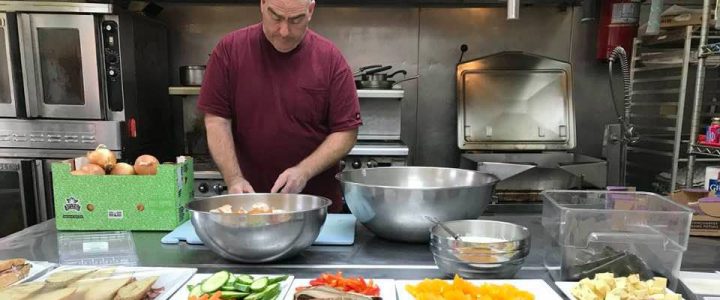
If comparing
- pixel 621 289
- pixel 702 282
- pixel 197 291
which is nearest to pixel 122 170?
pixel 197 291

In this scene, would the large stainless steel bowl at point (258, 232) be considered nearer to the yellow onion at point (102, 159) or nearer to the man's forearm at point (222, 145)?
the yellow onion at point (102, 159)

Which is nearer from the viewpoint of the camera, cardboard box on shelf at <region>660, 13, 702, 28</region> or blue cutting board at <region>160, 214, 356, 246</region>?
blue cutting board at <region>160, 214, 356, 246</region>

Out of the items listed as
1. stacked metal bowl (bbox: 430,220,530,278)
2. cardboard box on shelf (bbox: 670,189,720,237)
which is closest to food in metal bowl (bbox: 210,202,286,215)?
stacked metal bowl (bbox: 430,220,530,278)

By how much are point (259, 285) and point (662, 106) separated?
309 cm

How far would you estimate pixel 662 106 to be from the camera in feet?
9.82

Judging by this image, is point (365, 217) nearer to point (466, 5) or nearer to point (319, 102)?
point (319, 102)

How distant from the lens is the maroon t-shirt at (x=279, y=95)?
5.58 feet

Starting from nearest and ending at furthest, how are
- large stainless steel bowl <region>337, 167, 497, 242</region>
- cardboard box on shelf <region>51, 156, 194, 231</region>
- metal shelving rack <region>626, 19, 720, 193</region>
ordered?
large stainless steel bowl <region>337, 167, 497, 242</region>, cardboard box on shelf <region>51, 156, 194, 231</region>, metal shelving rack <region>626, 19, 720, 193</region>

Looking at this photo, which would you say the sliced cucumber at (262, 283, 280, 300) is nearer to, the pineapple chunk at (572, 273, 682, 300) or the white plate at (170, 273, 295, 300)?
the white plate at (170, 273, 295, 300)

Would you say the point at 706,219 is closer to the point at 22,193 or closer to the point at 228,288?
the point at 228,288

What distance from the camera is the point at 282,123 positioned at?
1747mm

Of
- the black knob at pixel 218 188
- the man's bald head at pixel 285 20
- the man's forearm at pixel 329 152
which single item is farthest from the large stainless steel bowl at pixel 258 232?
the black knob at pixel 218 188

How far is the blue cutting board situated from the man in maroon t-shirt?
0.33 meters

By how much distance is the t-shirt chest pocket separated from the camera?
1.72 m
